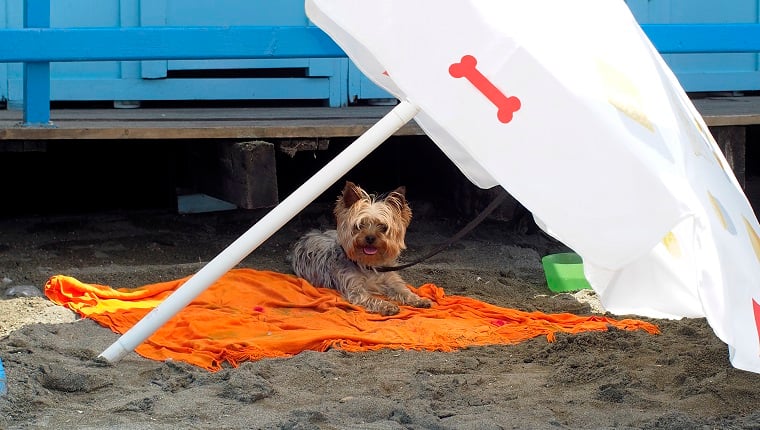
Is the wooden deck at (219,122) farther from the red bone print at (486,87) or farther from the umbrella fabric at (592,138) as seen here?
the red bone print at (486,87)

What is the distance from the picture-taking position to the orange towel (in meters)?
4.61

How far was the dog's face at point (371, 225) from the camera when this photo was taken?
5.73 metres

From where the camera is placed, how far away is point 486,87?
9.66ft

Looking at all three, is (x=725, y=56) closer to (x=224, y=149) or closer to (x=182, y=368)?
(x=224, y=149)

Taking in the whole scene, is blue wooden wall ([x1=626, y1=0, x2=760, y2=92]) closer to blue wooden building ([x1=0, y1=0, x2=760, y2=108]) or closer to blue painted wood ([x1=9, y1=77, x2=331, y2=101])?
blue wooden building ([x1=0, y1=0, x2=760, y2=108])

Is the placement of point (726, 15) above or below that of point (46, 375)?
above

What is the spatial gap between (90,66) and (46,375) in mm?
4173

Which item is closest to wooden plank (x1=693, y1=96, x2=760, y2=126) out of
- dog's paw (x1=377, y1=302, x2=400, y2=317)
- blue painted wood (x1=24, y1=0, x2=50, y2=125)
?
dog's paw (x1=377, y1=302, x2=400, y2=317)

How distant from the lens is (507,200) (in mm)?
6602

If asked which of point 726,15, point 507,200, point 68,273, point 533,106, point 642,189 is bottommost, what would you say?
point 68,273

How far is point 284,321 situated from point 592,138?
2681 mm

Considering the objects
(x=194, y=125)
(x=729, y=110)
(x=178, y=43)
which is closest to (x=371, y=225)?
(x=194, y=125)

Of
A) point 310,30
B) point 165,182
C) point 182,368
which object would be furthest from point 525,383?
point 165,182

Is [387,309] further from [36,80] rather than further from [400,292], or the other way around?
[36,80]
